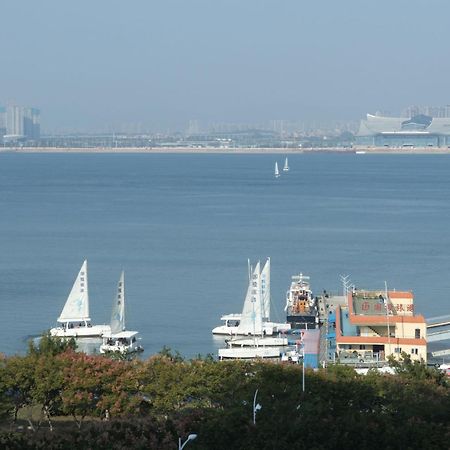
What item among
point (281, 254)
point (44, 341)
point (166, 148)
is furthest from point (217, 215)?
point (166, 148)

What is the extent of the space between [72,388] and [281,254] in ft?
58.9

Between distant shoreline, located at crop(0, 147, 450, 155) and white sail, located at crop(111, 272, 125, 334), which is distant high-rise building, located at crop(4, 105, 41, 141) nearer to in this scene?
distant shoreline, located at crop(0, 147, 450, 155)

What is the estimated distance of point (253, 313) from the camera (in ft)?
62.9

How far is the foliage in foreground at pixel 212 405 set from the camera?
9539 millimetres

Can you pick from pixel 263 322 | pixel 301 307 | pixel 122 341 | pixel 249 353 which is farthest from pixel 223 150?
pixel 249 353

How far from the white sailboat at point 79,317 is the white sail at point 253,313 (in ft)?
7.40

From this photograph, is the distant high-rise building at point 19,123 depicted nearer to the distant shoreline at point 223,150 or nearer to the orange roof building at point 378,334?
the distant shoreline at point 223,150

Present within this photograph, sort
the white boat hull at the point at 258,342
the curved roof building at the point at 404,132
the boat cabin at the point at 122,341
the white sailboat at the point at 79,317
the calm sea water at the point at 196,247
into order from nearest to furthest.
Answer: the boat cabin at the point at 122,341, the white boat hull at the point at 258,342, the white sailboat at the point at 79,317, the calm sea water at the point at 196,247, the curved roof building at the point at 404,132

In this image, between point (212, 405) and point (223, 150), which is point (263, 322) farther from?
point (223, 150)

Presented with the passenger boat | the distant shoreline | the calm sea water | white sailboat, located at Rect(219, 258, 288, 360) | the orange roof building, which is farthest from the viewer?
the distant shoreline

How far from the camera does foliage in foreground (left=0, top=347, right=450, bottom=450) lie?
9539 millimetres

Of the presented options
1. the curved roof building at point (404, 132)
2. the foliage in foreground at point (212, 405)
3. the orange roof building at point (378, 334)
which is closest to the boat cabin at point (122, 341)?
the orange roof building at point (378, 334)

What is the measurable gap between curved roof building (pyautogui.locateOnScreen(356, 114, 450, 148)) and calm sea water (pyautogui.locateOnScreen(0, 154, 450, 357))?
7158cm

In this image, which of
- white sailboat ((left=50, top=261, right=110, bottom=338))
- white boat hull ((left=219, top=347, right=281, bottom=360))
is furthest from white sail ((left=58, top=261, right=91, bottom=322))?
white boat hull ((left=219, top=347, right=281, bottom=360))
